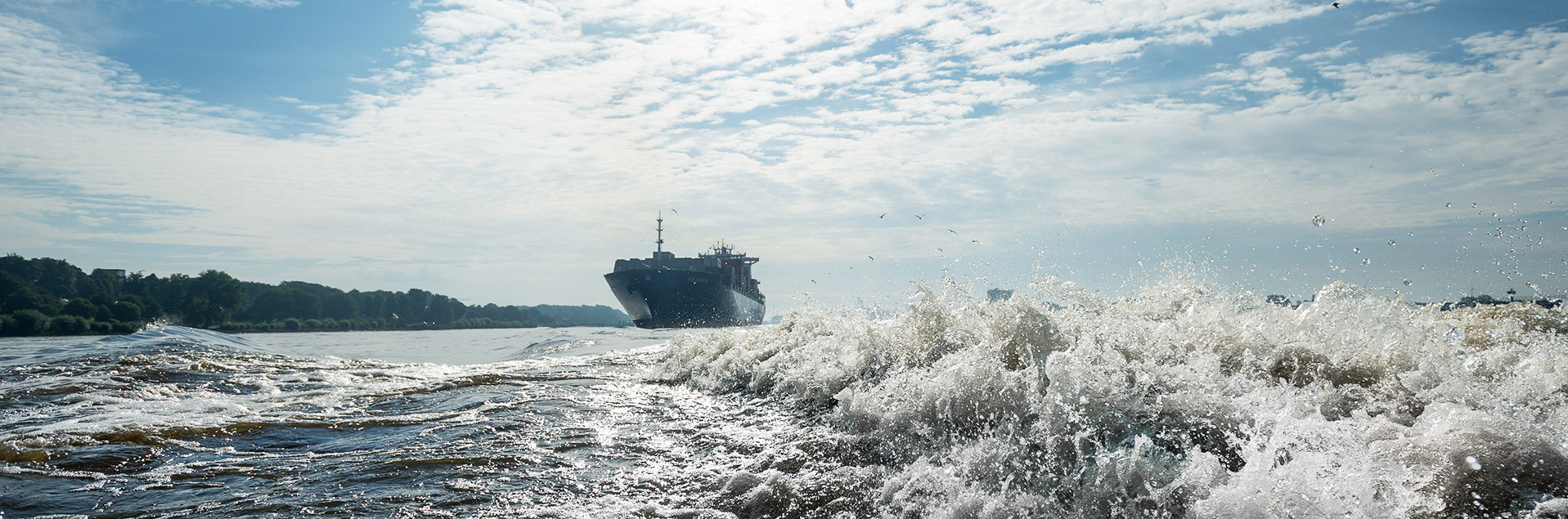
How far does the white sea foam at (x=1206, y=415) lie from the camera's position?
234 cm

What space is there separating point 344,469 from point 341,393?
4.98 m

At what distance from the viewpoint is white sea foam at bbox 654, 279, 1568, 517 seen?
234 centimetres

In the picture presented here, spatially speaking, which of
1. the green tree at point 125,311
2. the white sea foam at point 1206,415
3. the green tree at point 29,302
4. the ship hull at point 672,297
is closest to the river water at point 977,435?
the white sea foam at point 1206,415

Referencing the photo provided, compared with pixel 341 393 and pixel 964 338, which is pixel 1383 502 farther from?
pixel 341 393

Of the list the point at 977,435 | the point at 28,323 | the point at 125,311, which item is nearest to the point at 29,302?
the point at 125,311

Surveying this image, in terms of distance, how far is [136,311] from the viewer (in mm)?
45031

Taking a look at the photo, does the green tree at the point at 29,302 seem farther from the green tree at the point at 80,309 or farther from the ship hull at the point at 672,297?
the ship hull at the point at 672,297

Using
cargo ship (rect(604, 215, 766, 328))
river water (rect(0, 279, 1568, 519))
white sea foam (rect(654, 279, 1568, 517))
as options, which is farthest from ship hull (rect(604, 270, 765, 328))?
white sea foam (rect(654, 279, 1568, 517))

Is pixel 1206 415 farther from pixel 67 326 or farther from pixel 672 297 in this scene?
pixel 67 326

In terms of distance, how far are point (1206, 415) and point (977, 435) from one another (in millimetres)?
1057

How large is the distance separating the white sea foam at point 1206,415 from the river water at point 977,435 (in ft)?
0.04

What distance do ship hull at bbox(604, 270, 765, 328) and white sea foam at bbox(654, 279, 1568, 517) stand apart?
43.9 m

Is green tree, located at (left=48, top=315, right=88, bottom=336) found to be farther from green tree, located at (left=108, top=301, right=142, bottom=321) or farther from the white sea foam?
the white sea foam

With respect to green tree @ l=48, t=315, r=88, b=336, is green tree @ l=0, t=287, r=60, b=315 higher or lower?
Answer: higher
